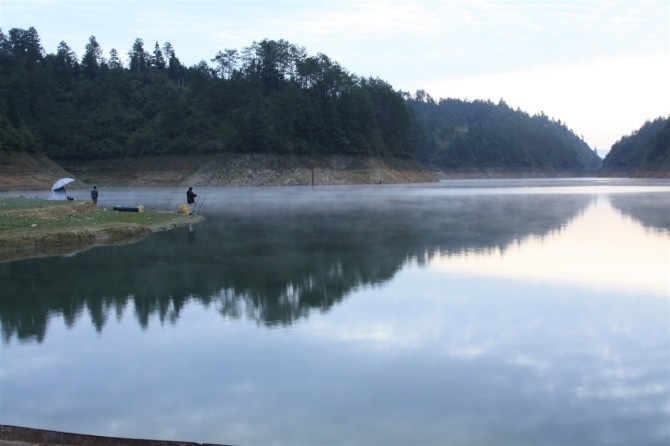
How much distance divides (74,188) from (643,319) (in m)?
87.5

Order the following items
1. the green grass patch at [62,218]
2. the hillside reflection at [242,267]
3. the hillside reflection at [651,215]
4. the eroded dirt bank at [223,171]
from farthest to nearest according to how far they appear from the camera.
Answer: the eroded dirt bank at [223,171] → the hillside reflection at [651,215] → the green grass patch at [62,218] → the hillside reflection at [242,267]

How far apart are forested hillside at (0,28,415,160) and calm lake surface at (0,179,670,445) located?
3593 inches

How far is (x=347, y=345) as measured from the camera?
477 inches

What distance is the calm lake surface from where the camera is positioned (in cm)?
862

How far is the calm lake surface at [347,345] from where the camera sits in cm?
862

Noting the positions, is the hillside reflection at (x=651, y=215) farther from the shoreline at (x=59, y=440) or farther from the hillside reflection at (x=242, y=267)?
the shoreline at (x=59, y=440)

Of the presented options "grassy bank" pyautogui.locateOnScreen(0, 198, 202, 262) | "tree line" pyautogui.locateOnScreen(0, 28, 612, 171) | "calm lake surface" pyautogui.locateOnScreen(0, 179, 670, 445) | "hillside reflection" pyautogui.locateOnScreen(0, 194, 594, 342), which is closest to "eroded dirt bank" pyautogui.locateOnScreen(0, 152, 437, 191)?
"tree line" pyautogui.locateOnScreen(0, 28, 612, 171)

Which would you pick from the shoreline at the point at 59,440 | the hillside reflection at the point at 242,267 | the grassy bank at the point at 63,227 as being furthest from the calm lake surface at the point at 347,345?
the grassy bank at the point at 63,227

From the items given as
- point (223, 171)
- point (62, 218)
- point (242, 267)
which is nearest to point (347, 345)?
point (242, 267)

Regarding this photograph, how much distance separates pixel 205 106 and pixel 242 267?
109706mm

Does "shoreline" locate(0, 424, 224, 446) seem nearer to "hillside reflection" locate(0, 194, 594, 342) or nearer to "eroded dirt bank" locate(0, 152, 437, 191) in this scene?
"hillside reflection" locate(0, 194, 594, 342)

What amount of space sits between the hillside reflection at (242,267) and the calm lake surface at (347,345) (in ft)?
0.39

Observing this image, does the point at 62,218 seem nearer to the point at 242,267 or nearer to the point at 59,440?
the point at 242,267

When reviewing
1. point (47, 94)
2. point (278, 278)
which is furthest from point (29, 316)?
point (47, 94)
